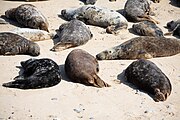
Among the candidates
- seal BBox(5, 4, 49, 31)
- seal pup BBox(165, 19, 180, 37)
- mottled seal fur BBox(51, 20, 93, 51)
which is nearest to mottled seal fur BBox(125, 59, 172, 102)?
mottled seal fur BBox(51, 20, 93, 51)

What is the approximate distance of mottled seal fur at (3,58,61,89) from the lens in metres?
6.21

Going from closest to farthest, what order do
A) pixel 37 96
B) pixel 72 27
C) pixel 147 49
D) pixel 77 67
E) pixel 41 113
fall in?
pixel 41 113 → pixel 37 96 → pixel 77 67 → pixel 147 49 → pixel 72 27

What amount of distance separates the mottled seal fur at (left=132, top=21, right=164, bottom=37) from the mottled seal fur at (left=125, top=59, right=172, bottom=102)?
2.10 metres

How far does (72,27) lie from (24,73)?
6.78ft

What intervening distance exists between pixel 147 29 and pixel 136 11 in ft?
3.75

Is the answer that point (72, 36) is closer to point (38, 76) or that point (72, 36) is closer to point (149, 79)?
point (38, 76)

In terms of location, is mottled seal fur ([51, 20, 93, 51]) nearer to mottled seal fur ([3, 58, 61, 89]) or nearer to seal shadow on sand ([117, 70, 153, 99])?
mottled seal fur ([3, 58, 61, 89])

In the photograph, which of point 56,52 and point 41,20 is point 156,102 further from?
point 41,20

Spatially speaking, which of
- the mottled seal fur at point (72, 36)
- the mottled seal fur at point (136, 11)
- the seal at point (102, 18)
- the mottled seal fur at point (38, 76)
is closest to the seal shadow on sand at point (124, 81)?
the mottled seal fur at point (38, 76)

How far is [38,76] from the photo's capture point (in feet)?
20.6

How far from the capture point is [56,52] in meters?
7.80

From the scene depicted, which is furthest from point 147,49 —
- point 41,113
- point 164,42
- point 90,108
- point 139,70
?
point 41,113

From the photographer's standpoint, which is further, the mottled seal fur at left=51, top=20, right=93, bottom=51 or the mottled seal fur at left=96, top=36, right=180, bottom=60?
the mottled seal fur at left=51, top=20, right=93, bottom=51

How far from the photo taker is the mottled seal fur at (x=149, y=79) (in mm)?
6215
